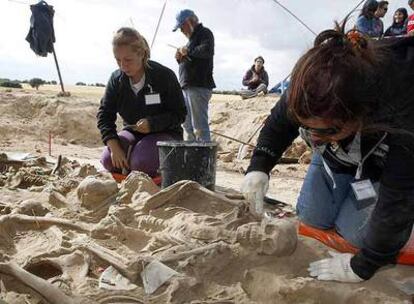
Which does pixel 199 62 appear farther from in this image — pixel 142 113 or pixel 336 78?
pixel 336 78

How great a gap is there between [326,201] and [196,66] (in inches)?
117

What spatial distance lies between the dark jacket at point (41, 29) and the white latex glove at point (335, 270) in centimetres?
742

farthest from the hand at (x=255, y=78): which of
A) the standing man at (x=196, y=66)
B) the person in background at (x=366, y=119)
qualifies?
the person in background at (x=366, y=119)

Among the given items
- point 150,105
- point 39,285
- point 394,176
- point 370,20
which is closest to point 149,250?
point 39,285

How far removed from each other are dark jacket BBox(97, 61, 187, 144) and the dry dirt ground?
61 centimetres

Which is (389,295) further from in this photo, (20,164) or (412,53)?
(20,164)

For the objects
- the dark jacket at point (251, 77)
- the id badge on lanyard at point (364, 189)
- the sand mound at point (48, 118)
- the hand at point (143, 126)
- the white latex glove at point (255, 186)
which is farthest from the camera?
the dark jacket at point (251, 77)

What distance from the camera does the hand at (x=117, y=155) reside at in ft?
13.4

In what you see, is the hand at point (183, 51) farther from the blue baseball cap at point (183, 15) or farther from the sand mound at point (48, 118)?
the sand mound at point (48, 118)

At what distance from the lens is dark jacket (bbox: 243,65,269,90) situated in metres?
9.27

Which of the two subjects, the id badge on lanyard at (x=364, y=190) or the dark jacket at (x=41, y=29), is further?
the dark jacket at (x=41, y=29)

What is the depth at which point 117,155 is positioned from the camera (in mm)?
4078

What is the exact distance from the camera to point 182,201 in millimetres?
2855

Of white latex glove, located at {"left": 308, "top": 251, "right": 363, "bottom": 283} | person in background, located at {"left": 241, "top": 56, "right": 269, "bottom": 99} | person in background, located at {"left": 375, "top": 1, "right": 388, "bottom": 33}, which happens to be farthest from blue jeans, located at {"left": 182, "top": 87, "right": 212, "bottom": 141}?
person in background, located at {"left": 241, "top": 56, "right": 269, "bottom": 99}
